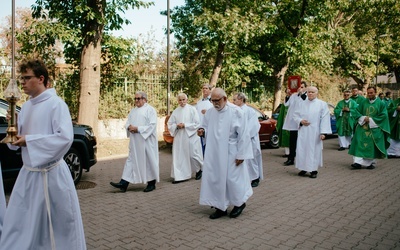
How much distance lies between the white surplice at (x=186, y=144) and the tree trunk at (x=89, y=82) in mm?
4537

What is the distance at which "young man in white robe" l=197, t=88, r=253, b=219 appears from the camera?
605cm

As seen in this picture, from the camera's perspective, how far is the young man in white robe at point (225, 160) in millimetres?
6051

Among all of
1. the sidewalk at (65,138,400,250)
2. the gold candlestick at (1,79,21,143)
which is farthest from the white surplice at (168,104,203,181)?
the gold candlestick at (1,79,21,143)

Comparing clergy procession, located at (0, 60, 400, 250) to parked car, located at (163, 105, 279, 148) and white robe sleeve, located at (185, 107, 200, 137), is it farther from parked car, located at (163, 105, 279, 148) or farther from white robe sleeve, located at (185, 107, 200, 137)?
parked car, located at (163, 105, 279, 148)

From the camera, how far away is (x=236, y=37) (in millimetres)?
17703

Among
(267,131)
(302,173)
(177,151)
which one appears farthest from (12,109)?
(267,131)

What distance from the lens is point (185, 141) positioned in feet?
30.0

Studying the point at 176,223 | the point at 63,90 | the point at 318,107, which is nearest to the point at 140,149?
the point at 176,223

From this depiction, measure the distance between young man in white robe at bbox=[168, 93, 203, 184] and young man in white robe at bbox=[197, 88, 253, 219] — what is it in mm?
2803

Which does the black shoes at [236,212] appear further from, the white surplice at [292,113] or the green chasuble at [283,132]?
the green chasuble at [283,132]

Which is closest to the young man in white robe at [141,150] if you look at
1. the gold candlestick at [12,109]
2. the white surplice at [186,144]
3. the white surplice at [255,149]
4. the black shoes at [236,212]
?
the white surplice at [186,144]

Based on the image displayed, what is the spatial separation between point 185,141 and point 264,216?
11.3 ft

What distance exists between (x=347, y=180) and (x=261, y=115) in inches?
223

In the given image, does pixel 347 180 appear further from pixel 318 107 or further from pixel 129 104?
pixel 129 104
